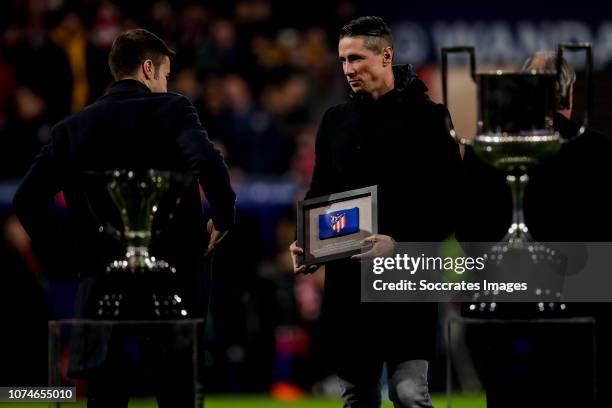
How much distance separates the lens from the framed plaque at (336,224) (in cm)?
457

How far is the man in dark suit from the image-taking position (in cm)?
466

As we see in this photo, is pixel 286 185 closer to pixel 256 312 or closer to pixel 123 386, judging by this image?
pixel 256 312

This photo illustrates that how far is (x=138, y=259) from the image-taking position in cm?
416

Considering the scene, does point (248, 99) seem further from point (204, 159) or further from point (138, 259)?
point (138, 259)

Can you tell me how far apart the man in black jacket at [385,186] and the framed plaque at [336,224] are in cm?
7

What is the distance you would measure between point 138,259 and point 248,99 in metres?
6.53

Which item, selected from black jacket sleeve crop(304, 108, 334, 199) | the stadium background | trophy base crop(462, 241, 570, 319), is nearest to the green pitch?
the stadium background

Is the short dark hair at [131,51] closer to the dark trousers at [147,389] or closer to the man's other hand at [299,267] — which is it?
the man's other hand at [299,267]

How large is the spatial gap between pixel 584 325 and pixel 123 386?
64.0 inches

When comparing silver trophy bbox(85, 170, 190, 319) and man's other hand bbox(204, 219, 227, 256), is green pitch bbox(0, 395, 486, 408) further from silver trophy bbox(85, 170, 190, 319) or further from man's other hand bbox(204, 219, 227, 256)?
silver trophy bbox(85, 170, 190, 319)

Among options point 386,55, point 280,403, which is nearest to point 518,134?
point 386,55

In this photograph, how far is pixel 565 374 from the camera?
13.2 ft

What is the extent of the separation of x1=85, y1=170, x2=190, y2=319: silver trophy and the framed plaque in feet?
2.23

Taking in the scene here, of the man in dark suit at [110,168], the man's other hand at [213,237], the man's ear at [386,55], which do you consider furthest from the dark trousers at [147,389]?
the man's ear at [386,55]
